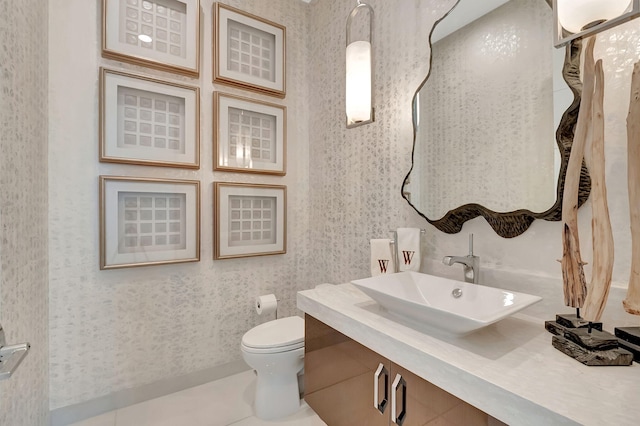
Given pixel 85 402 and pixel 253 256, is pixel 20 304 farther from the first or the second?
pixel 253 256

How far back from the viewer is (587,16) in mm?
873

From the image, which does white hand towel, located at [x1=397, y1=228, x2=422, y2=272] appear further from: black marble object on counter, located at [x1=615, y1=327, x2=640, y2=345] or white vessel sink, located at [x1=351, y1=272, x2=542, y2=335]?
black marble object on counter, located at [x1=615, y1=327, x2=640, y2=345]

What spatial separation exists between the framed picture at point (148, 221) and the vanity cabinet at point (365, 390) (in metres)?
1.02

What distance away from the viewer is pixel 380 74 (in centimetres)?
178

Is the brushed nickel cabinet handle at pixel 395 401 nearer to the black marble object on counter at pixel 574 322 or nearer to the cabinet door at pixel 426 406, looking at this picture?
the cabinet door at pixel 426 406

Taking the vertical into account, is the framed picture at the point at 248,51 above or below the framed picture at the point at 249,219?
above

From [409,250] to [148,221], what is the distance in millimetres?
1542

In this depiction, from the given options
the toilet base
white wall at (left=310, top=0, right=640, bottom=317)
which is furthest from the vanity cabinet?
white wall at (left=310, top=0, right=640, bottom=317)

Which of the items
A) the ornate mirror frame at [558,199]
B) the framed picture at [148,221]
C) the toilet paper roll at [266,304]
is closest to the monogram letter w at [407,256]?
the ornate mirror frame at [558,199]

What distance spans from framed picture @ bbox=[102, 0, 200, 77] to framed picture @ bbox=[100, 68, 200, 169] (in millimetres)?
119

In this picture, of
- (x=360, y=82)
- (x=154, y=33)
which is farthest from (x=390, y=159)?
(x=154, y=33)

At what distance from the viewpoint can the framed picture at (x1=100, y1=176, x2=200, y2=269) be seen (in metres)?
1.71

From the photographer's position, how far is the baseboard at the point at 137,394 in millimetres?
1639

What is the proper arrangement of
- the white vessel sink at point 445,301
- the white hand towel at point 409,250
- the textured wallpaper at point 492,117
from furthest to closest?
the white hand towel at point 409,250 → the textured wallpaper at point 492,117 → the white vessel sink at point 445,301
